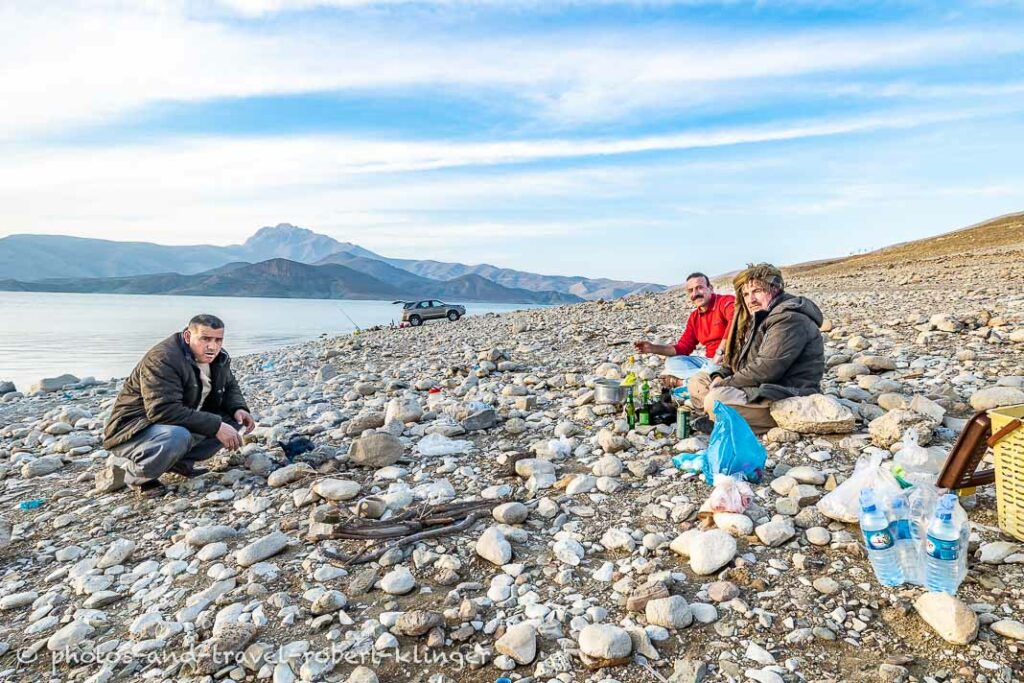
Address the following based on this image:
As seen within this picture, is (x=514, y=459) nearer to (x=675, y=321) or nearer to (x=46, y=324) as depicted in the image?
(x=675, y=321)

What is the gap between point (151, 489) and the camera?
16.2 feet

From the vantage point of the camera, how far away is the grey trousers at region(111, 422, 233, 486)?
4816 millimetres

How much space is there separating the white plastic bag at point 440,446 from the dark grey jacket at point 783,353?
2.41 meters

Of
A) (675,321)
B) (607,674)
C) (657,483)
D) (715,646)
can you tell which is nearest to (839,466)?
(657,483)

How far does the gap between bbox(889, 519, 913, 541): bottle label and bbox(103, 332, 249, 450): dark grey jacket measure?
15.6 ft

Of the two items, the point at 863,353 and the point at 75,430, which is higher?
the point at 863,353

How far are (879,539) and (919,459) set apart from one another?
1.25 meters

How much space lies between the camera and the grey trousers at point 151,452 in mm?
4816

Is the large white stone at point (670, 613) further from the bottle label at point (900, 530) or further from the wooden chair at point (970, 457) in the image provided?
the wooden chair at point (970, 457)

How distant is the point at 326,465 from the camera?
5.22 meters

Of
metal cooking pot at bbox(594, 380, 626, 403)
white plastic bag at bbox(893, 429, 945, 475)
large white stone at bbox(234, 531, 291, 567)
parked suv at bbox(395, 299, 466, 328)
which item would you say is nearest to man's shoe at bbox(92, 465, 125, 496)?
large white stone at bbox(234, 531, 291, 567)

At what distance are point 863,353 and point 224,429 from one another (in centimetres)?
788

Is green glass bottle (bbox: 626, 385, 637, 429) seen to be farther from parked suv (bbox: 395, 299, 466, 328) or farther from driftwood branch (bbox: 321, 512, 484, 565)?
parked suv (bbox: 395, 299, 466, 328)

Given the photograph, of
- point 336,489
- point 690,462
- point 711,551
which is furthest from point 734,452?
point 336,489
